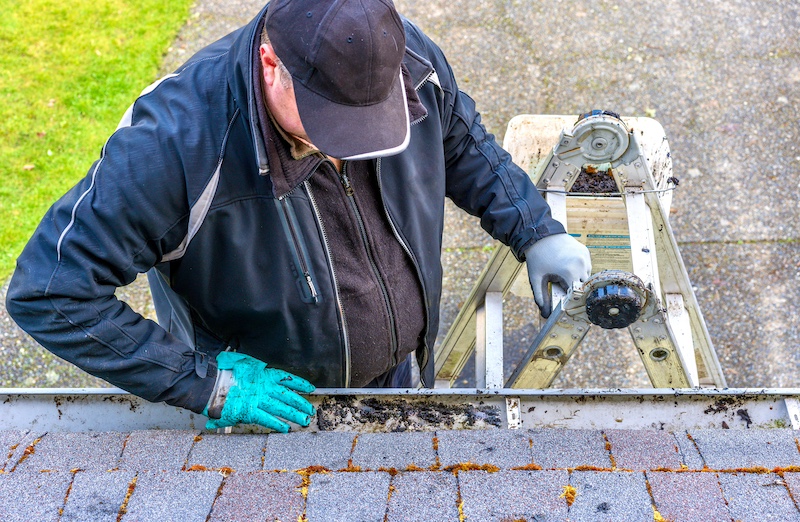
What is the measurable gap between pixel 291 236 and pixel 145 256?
0.41m

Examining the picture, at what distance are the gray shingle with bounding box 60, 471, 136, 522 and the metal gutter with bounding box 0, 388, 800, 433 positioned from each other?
1.30ft

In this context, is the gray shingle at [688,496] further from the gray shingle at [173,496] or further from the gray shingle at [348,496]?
the gray shingle at [173,496]

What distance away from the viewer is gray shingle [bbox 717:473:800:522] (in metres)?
1.69

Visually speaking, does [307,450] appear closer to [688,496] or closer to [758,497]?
[688,496]

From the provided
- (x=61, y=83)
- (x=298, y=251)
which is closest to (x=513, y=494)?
(x=298, y=251)

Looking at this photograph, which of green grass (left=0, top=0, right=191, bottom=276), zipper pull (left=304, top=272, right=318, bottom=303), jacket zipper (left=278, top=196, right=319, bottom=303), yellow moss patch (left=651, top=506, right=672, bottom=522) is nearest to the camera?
yellow moss patch (left=651, top=506, right=672, bottom=522)

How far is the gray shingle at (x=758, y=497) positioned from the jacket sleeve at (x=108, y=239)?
1579 mm

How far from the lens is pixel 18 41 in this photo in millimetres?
5941

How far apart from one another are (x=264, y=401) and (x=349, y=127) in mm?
910

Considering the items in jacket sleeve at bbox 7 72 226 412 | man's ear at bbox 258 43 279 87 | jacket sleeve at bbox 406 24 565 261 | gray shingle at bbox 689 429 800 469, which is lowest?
gray shingle at bbox 689 429 800 469

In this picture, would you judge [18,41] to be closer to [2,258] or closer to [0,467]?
[2,258]

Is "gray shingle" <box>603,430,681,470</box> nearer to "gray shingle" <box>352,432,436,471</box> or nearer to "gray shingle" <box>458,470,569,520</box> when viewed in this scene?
"gray shingle" <box>458,470,569,520</box>

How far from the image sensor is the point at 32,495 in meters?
1.79

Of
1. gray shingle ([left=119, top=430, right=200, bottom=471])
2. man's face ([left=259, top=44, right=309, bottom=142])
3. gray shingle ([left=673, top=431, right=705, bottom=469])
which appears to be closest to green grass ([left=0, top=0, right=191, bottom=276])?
gray shingle ([left=119, top=430, right=200, bottom=471])
